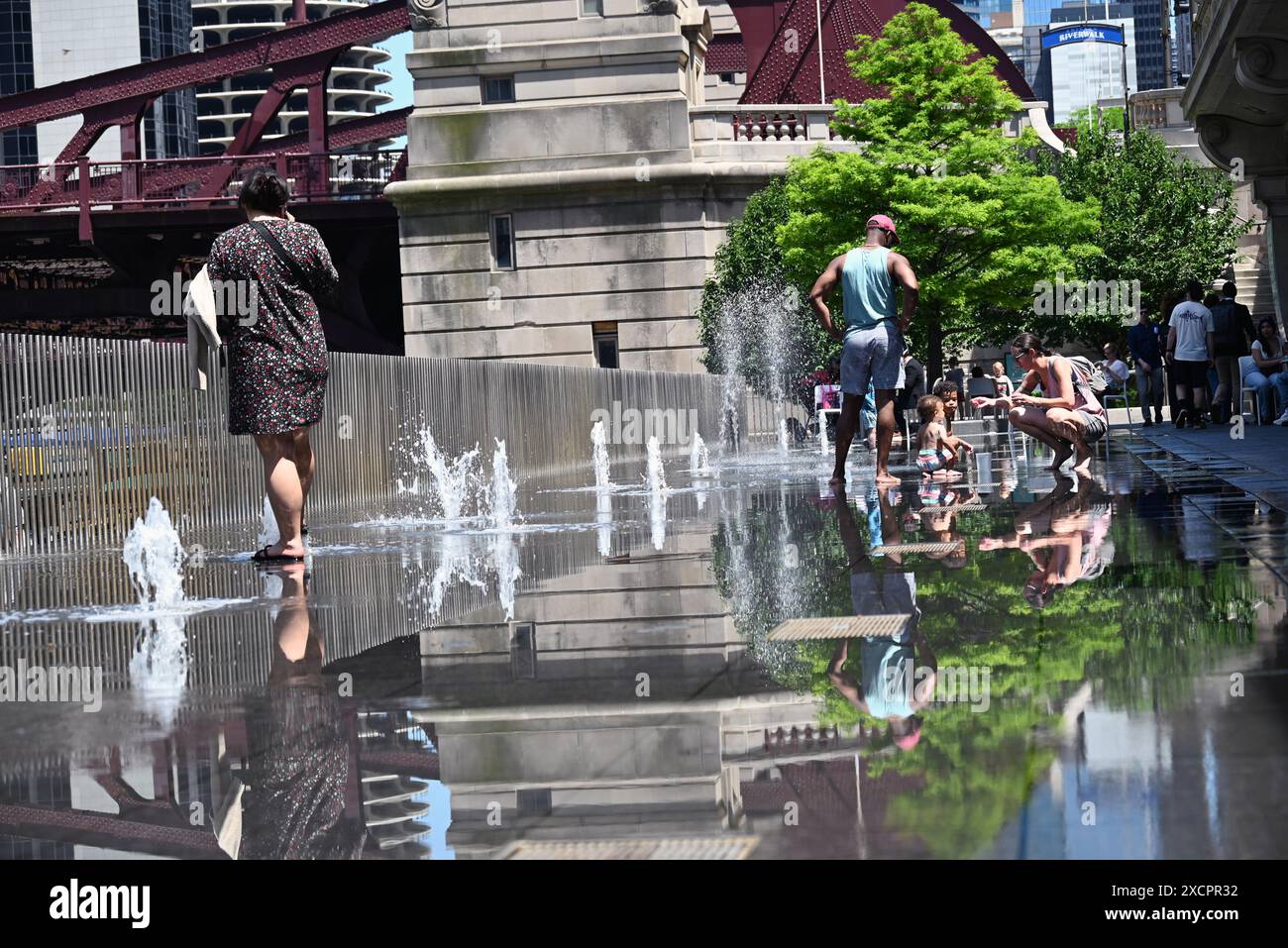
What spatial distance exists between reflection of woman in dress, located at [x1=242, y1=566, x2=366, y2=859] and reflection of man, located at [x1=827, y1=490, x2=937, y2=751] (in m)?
1.18

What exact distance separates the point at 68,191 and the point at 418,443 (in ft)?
106

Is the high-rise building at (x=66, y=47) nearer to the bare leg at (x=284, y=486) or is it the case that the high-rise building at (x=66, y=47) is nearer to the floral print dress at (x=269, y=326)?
the floral print dress at (x=269, y=326)

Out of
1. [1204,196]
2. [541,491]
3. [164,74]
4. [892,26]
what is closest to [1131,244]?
[1204,196]

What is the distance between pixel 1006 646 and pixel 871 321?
7877 mm

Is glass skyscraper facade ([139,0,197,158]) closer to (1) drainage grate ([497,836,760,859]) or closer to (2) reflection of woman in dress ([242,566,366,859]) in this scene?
(2) reflection of woman in dress ([242,566,366,859])

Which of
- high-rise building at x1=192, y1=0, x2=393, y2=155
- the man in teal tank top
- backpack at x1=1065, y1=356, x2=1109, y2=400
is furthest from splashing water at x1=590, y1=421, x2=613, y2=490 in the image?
high-rise building at x1=192, y1=0, x2=393, y2=155

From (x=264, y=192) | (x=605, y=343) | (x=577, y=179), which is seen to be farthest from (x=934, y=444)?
(x=605, y=343)

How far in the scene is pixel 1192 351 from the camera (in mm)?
21578

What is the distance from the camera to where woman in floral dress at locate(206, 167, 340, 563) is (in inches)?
344

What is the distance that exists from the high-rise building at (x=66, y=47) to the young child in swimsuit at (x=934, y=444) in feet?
427

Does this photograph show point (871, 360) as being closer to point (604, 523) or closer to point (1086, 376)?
point (604, 523)

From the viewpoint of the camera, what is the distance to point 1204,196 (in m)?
61.0

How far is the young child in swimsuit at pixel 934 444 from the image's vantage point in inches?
559
